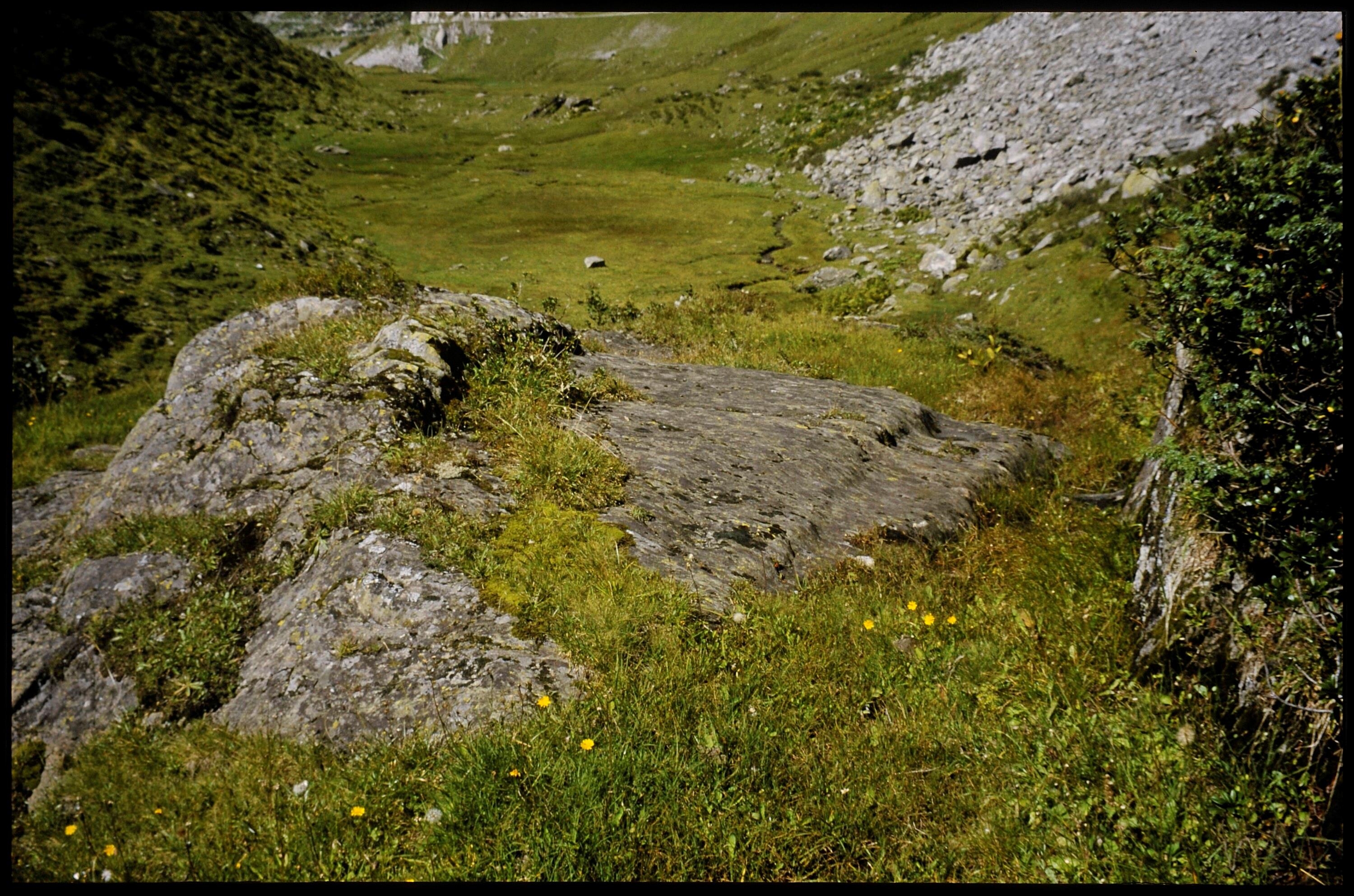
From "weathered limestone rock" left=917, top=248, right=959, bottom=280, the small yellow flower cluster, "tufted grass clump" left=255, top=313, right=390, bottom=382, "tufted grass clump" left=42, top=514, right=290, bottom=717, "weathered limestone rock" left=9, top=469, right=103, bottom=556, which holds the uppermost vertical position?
"weathered limestone rock" left=917, top=248, right=959, bottom=280

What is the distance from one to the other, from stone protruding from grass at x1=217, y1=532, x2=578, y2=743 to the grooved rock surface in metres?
1.49

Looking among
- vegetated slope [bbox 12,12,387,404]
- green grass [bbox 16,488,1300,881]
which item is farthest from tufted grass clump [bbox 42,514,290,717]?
vegetated slope [bbox 12,12,387,404]

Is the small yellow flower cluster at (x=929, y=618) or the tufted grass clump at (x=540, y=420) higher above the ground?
the tufted grass clump at (x=540, y=420)

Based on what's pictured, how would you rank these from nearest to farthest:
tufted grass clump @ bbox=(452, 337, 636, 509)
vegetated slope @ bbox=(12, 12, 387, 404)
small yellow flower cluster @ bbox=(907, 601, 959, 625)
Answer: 1. small yellow flower cluster @ bbox=(907, 601, 959, 625)
2. tufted grass clump @ bbox=(452, 337, 636, 509)
3. vegetated slope @ bbox=(12, 12, 387, 404)

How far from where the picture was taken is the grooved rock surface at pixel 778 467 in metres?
6.07

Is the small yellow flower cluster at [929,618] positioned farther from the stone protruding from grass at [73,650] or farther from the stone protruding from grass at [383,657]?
the stone protruding from grass at [73,650]

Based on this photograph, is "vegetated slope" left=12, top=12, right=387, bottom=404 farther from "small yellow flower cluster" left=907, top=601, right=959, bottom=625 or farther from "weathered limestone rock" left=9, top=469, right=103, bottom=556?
"small yellow flower cluster" left=907, top=601, right=959, bottom=625

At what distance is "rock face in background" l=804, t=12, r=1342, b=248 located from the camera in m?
22.6

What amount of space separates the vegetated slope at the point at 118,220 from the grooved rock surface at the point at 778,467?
10.4m

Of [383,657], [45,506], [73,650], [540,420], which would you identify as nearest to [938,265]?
[540,420]

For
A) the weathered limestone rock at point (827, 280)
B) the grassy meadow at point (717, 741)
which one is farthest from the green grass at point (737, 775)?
the weathered limestone rock at point (827, 280)

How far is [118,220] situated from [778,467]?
17846 mm

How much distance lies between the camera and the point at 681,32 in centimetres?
19862

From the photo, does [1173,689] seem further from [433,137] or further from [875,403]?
[433,137]
